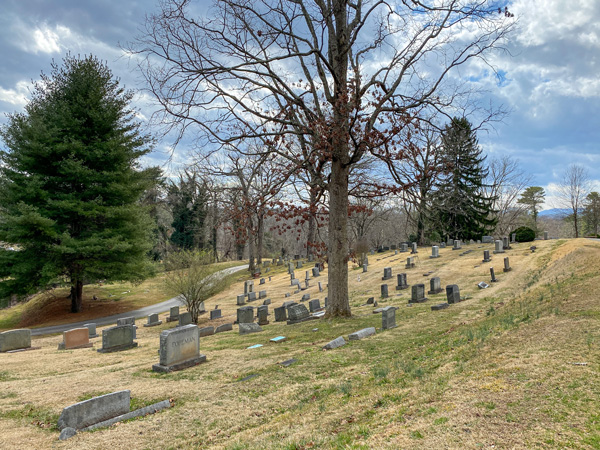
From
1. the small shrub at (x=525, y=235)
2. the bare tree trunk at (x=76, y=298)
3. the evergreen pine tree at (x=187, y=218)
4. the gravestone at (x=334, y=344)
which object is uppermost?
the evergreen pine tree at (x=187, y=218)

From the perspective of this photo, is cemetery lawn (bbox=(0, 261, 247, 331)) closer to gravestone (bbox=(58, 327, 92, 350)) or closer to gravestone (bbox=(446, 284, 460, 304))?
gravestone (bbox=(58, 327, 92, 350))

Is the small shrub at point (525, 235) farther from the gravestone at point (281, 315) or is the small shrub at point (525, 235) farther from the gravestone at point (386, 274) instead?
the gravestone at point (281, 315)

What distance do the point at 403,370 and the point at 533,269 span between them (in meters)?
15.2

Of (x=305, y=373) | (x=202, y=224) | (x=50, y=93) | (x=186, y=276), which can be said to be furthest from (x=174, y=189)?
(x=305, y=373)

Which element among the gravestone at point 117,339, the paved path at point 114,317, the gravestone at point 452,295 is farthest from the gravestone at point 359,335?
the paved path at point 114,317

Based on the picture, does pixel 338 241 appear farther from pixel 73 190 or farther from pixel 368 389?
pixel 73 190

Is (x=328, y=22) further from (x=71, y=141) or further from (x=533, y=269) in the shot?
(x=71, y=141)

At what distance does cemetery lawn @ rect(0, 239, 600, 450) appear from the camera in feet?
10.5

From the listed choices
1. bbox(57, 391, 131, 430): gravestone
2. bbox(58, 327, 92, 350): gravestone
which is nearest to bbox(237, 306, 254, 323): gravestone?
bbox(58, 327, 92, 350): gravestone

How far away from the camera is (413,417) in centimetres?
353

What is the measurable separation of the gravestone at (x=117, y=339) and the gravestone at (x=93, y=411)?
7215 mm

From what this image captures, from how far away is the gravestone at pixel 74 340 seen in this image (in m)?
12.8

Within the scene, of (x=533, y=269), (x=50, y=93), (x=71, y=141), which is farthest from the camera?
(x=50, y=93)

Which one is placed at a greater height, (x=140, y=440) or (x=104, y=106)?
(x=104, y=106)
